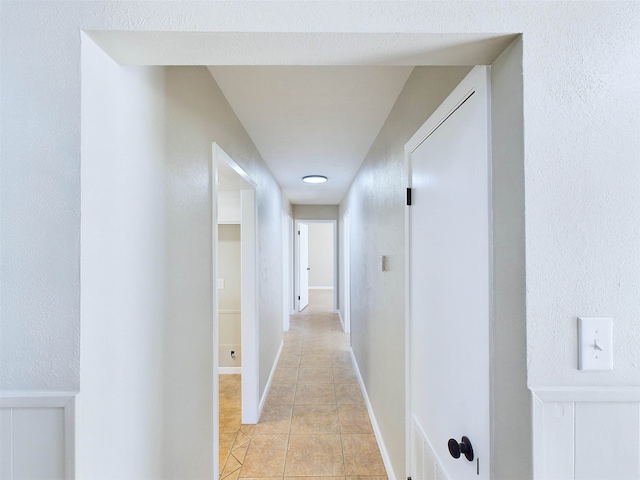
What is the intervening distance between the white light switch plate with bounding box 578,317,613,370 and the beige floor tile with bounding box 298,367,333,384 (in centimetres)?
289

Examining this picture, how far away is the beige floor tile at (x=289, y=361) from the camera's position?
11.8 ft

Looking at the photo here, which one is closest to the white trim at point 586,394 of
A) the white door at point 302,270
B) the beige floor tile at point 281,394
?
the beige floor tile at point 281,394

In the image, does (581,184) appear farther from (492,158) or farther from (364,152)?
(364,152)

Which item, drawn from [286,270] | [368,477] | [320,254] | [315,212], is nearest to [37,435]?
[368,477]

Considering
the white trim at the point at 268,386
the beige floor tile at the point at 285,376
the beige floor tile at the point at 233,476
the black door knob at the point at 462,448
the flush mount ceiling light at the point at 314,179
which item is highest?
the flush mount ceiling light at the point at 314,179

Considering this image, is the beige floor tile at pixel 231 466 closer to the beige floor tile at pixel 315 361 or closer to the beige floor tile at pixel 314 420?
the beige floor tile at pixel 314 420

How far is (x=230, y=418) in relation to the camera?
8.17 ft

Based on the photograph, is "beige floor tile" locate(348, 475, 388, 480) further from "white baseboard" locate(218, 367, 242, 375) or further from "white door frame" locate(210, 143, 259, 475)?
"white baseboard" locate(218, 367, 242, 375)

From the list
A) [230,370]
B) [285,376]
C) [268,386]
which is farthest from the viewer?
[230,370]

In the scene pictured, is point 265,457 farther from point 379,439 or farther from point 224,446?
point 379,439

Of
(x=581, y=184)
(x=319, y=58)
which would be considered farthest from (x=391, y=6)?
(x=581, y=184)

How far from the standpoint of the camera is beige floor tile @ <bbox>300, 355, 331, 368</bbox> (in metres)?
3.58

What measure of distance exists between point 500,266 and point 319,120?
1.64 m

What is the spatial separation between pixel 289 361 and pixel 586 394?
3.48 m
